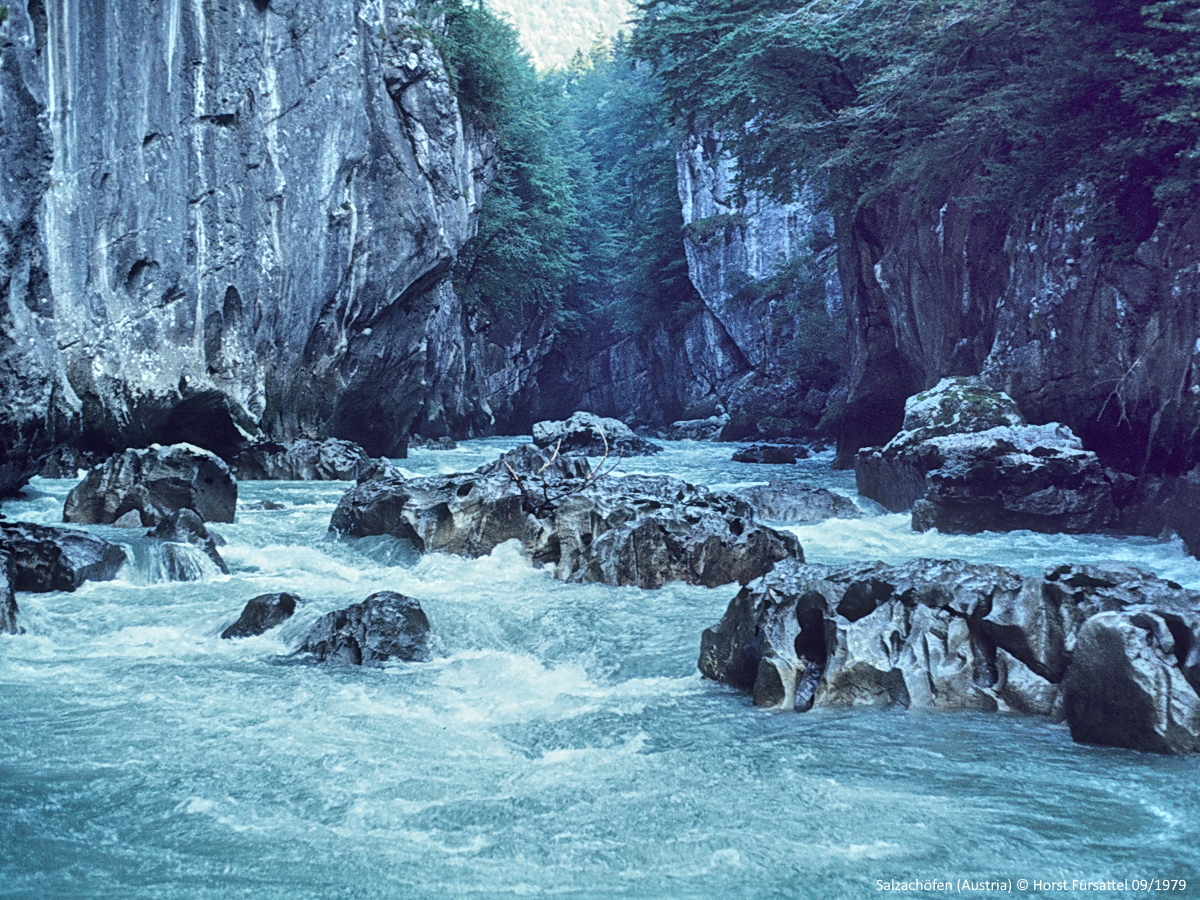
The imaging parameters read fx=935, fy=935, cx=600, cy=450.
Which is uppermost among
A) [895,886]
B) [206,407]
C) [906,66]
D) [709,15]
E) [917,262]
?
[709,15]

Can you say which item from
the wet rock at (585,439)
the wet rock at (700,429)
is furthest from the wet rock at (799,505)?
the wet rock at (700,429)

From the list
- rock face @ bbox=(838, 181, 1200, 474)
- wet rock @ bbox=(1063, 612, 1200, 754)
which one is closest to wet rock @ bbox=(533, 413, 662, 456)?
rock face @ bbox=(838, 181, 1200, 474)

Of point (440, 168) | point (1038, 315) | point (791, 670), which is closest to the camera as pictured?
point (791, 670)

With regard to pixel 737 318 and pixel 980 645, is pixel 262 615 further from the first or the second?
pixel 737 318

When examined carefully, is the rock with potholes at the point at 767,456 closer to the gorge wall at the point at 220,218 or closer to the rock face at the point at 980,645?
the gorge wall at the point at 220,218

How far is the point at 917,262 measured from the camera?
14.9 meters

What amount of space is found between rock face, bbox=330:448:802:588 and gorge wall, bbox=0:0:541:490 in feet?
12.7

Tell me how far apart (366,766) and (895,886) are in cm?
234

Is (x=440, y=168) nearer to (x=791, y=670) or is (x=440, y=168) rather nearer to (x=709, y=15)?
(x=709, y=15)

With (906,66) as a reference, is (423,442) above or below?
below

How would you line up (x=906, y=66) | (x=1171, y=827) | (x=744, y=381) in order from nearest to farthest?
1. (x=1171, y=827)
2. (x=906, y=66)
3. (x=744, y=381)

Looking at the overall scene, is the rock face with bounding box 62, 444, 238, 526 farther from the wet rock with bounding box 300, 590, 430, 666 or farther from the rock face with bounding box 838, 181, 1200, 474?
the rock face with bounding box 838, 181, 1200, 474

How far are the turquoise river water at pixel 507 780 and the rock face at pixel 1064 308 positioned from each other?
6260 mm

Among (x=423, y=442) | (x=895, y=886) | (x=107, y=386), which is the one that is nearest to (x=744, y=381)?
(x=423, y=442)
